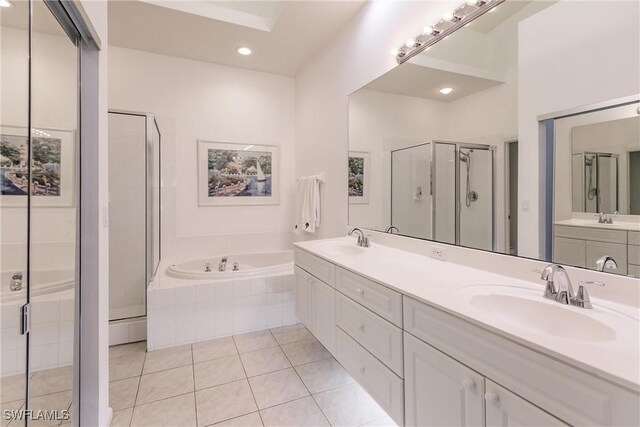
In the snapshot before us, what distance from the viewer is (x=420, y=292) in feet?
3.78

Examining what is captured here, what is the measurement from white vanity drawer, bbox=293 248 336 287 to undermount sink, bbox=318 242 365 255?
0.12 meters

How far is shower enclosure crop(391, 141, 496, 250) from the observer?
5.02 feet

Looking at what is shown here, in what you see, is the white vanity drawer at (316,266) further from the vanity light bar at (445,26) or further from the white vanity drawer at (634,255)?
the vanity light bar at (445,26)

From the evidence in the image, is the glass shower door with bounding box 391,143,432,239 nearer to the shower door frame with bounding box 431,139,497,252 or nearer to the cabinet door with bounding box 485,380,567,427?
the shower door frame with bounding box 431,139,497,252

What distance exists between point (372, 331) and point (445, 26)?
5.46ft

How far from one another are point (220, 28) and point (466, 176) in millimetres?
2470

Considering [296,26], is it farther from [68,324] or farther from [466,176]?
[68,324]

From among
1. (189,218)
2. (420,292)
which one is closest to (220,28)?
(189,218)

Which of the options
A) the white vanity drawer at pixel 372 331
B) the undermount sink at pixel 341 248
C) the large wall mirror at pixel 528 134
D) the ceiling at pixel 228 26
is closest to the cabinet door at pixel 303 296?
the undermount sink at pixel 341 248

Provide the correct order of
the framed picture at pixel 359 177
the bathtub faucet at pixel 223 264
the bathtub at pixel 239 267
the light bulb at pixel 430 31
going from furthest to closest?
the bathtub faucet at pixel 223 264, the bathtub at pixel 239 267, the framed picture at pixel 359 177, the light bulb at pixel 430 31

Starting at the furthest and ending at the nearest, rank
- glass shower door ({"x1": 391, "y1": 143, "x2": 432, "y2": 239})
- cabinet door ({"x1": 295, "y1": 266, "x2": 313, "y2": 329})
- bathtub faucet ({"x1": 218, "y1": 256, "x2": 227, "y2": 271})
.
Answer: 1. bathtub faucet ({"x1": 218, "y1": 256, "x2": 227, "y2": 271})
2. cabinet door ({"x1": 295, "y1": 266, "x2": 313, "y2": 329})
3. glass shower door ({"x1": 391, "y1": 143, "x2": 432, "y2": 239})

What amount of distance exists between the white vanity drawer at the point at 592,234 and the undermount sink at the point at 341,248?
3.81 feet

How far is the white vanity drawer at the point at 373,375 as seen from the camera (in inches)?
49.0

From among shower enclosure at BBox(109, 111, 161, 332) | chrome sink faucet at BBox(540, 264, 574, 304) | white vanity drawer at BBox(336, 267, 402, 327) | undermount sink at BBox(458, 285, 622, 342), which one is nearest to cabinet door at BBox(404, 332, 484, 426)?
white vanity drawer at BBox(336, 267, 402, 327)
